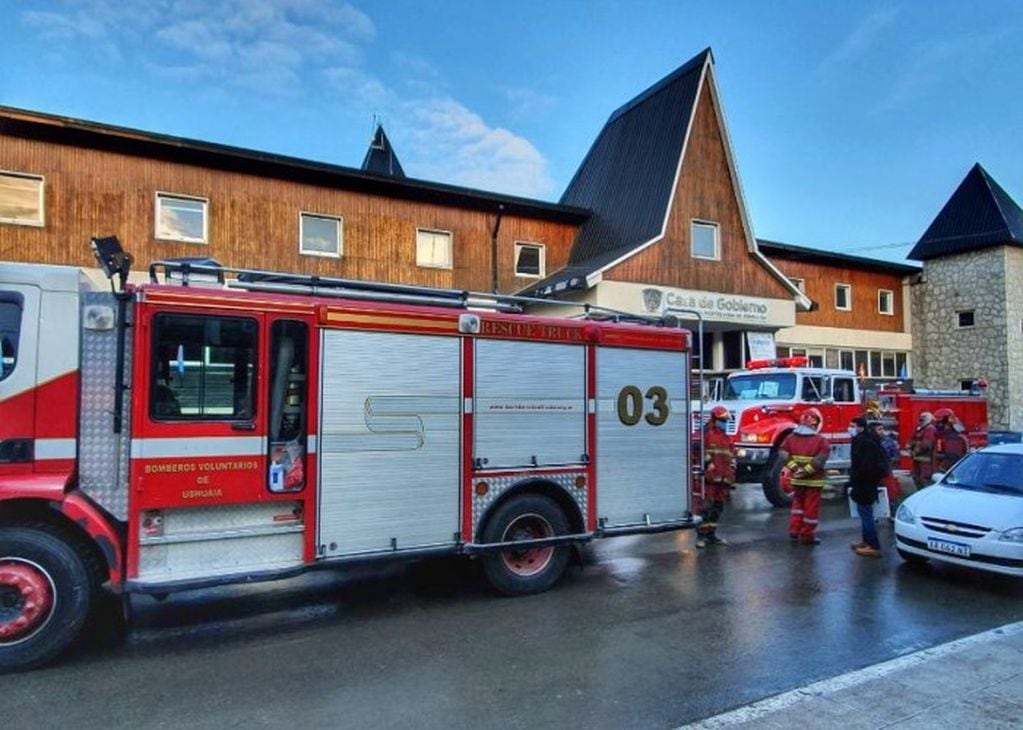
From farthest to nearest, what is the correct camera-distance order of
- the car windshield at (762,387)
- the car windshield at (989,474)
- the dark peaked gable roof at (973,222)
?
the dark peaked gable roof at (973,222)
the car windshield at (762,387)
the car windshield at (989,474)

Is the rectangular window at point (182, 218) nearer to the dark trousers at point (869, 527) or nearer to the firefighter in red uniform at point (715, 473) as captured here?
the firefighter in red uniform at point (715, 473)

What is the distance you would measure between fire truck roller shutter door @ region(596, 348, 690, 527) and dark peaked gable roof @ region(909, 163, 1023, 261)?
2729cm

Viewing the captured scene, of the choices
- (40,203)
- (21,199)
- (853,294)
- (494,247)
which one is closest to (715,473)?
(494,247)

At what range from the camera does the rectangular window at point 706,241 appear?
69.4ft

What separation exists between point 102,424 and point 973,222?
111 feet

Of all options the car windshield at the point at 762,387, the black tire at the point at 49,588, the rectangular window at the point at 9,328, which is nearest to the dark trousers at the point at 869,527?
the car windshield at the point at 762,387

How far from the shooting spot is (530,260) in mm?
21719

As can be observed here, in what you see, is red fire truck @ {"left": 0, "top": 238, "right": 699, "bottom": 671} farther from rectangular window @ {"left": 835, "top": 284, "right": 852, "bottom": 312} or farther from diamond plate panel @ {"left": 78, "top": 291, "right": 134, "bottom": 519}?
rectangular window @ {"left": 835, "top": 284, "right": 852, "bottom": 312}

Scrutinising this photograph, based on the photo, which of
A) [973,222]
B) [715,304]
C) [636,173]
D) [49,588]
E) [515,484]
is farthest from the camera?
[973,222]

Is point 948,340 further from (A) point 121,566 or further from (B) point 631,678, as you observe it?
(A) point 121,566

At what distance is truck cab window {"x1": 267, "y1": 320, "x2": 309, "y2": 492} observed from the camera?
5523 mm

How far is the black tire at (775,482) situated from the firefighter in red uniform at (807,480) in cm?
318

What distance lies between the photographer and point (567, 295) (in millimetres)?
19672

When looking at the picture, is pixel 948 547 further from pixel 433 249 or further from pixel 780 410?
pixel 433 249
